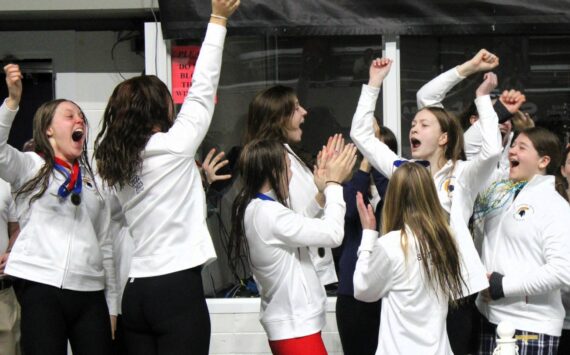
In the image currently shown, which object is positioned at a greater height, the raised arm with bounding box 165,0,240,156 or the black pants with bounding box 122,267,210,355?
the raised arm with bounding box 165,0,240,156

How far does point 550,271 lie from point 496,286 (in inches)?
11.2

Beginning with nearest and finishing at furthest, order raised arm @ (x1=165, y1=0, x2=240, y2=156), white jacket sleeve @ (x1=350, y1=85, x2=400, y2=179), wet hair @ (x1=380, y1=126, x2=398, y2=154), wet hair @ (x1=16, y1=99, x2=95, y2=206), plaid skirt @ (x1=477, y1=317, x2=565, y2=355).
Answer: raised arm @ (x1=165, y1=0, x2=240, y2=156) → wet hair @ (x1=16, y1=99, x2=95, y2=206) → plaid skirt @ (x1=477, y1=317, x2=565, y2=355) → white jacket sleeve @ (x1=350, y1=85, x2=400, y2=179) → wet hair @ (x1=380, y1=126, x2=398, y2=154)

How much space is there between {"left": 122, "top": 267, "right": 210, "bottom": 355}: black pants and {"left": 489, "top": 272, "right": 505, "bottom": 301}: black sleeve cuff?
1.58 m

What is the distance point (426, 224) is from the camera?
4.47m

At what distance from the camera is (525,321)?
5.00m

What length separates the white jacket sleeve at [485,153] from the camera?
A: 4773 millimetres

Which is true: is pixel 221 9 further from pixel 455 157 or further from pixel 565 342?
pixel 565 342

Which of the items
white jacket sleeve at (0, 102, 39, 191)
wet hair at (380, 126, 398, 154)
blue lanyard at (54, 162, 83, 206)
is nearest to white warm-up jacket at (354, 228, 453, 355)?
wet hair at (380, 126, 398, 154)

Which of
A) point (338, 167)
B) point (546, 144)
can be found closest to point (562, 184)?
point (546, 144)

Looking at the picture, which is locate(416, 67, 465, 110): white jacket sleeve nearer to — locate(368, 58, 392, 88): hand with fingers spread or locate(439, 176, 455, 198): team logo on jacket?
locate(368, 58, 392, 88): hand with fingers spread

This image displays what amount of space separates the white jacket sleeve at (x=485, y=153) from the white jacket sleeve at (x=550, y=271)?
1.43ft

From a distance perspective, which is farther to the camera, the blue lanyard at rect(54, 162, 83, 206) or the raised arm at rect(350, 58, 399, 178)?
the raised arm at rect(350, 58, 399, 178)

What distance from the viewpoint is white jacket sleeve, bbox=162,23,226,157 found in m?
4.28

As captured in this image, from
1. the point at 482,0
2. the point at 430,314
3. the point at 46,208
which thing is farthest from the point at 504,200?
the point at 46,208
